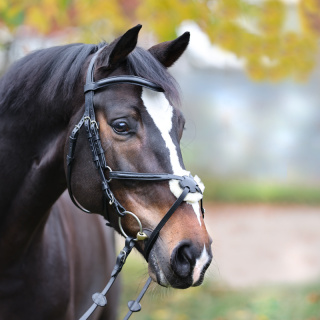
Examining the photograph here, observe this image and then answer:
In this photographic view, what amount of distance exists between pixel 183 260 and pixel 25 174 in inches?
37.1

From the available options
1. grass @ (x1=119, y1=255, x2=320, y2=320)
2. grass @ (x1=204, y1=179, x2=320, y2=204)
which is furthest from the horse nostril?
grass @ (x1=204, y1=179, x2=320, y2=204)

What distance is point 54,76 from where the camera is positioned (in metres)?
2.45

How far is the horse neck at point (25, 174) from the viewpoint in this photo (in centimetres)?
252

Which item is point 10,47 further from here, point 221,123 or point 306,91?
point 306,91

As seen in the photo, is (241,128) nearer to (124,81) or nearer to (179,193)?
(124,81)

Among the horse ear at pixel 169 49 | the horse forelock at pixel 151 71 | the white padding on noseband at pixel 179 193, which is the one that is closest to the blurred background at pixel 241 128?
the white padding on noseband at pixel 179 193

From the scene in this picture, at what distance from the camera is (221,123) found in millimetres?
15578

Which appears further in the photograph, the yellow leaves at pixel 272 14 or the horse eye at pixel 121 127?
the yellow leaves at pixel 272 14

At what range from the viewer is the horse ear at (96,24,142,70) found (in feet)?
7.24

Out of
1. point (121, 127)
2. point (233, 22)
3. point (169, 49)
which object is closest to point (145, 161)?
point (121, 127)

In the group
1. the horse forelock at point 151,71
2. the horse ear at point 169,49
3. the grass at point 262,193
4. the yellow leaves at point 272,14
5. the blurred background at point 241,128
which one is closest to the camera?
the horse forelock at point 151,71

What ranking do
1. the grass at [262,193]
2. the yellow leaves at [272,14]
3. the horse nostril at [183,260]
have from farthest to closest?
the grass at [262,193] < the yellow leaves at [272,14] < the horse nostril at [183,260]

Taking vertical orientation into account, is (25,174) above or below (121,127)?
below

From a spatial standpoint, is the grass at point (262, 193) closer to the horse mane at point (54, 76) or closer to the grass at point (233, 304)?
the grass at point (233, 304)
